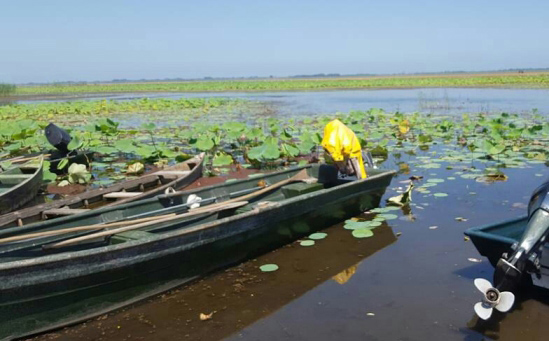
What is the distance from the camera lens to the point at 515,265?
3.36 meters

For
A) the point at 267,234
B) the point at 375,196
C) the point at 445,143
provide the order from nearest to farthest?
the point at 267,234
the point at 375,196
the point at 445,143

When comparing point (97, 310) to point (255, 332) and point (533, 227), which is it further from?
point (533, 227)

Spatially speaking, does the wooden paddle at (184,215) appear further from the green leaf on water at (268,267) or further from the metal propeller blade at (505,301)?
the metal propeller blade at (505,301)

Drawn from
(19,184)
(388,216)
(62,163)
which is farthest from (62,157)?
(388,216)

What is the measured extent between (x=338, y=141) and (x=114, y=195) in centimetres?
317

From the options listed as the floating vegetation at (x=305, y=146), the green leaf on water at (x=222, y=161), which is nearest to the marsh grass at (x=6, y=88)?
the floating vegetation at (x=305, y=146)

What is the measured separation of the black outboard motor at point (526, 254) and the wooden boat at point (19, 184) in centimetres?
604

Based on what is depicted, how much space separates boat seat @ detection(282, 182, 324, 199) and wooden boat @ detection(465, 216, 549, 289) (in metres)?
2.41

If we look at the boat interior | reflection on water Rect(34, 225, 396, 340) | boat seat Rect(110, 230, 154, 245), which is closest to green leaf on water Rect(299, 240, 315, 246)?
reflection on water Rect(34, 225, 396, 340)

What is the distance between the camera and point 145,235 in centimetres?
419

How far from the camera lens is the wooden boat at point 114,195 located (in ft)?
17.9

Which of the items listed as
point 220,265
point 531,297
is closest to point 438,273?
point 531,297

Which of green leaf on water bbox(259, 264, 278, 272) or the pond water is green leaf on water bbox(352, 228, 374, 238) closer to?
the pond water

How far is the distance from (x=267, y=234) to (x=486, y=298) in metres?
2.24
